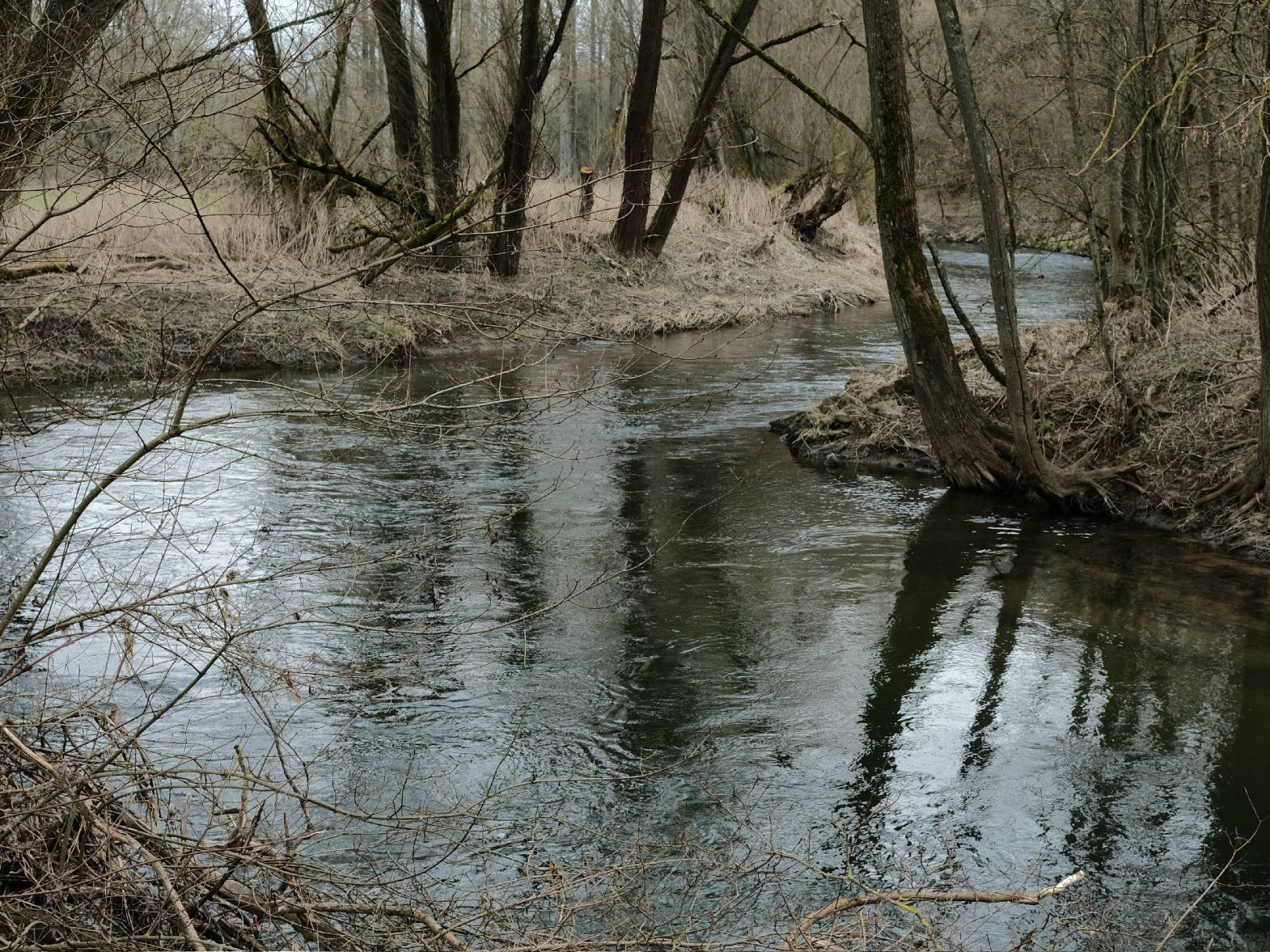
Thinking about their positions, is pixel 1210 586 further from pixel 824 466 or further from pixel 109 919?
pixel 109 919

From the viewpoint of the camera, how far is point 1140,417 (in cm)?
942

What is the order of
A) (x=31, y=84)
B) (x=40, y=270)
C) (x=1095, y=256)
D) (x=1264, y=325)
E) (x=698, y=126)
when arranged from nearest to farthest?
(x=31, y=84), (x=1264, y=325), (x=40, y=270), (x=1095, y=256), (x=698, y=126)

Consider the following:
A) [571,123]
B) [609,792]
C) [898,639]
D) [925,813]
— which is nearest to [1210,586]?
[898,639]

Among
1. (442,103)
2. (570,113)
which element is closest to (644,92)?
(442,103)

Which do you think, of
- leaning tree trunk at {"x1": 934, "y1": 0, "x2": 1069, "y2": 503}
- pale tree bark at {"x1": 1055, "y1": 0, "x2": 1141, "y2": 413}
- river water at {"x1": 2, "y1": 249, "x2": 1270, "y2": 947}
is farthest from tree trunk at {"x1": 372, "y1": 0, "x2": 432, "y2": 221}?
leaning tree trunk at {"x1": 934, "y1": 0, "x2": 1069, "y2": 503}

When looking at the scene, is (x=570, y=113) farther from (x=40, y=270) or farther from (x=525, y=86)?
(x=40, y=270)

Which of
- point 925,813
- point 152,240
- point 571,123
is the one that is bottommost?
point 925,813

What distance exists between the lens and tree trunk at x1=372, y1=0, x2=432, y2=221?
631 inches

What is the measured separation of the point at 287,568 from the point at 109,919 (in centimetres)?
104

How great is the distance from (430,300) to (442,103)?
974 centimetres

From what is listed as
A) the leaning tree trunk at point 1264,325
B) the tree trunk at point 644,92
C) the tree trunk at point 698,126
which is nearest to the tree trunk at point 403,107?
the tree trunk at point 644,92

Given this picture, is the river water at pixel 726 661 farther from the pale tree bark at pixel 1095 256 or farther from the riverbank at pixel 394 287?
the riverbank at pixel 394 287

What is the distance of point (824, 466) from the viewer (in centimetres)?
1065

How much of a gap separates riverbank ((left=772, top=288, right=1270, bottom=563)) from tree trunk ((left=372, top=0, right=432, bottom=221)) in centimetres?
713
